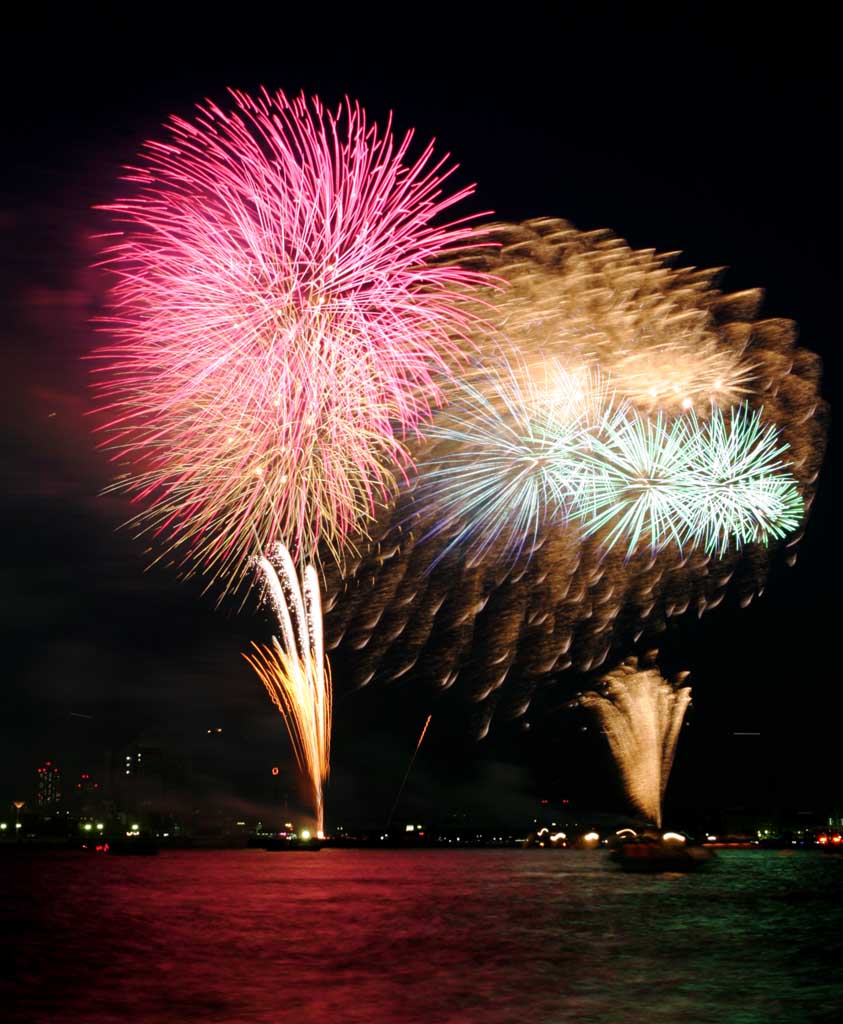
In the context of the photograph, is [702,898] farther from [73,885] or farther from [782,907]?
[73,885]

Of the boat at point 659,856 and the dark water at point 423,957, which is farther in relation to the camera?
the boat at point 659,856

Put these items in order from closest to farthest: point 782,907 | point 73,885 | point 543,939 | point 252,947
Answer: point 252,947
point 543,939
point 782,907
point 73,885

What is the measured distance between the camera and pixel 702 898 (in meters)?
60.8

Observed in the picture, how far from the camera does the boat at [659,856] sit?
93125 mm

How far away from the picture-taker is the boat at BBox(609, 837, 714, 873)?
3666 inches

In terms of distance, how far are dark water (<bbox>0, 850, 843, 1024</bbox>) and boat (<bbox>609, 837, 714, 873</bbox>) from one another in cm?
2627

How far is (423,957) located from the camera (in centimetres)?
3319

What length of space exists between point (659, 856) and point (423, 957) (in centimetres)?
6368

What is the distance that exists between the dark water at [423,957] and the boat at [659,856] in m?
26.3

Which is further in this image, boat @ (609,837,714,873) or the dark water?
boat @ (609,837,714,873)

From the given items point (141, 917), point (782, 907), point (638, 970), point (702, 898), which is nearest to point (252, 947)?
point (638, 970)

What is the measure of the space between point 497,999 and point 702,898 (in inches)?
1524

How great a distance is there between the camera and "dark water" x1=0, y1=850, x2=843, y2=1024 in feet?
77.1

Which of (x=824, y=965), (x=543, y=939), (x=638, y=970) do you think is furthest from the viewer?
(x=543, y=939)
